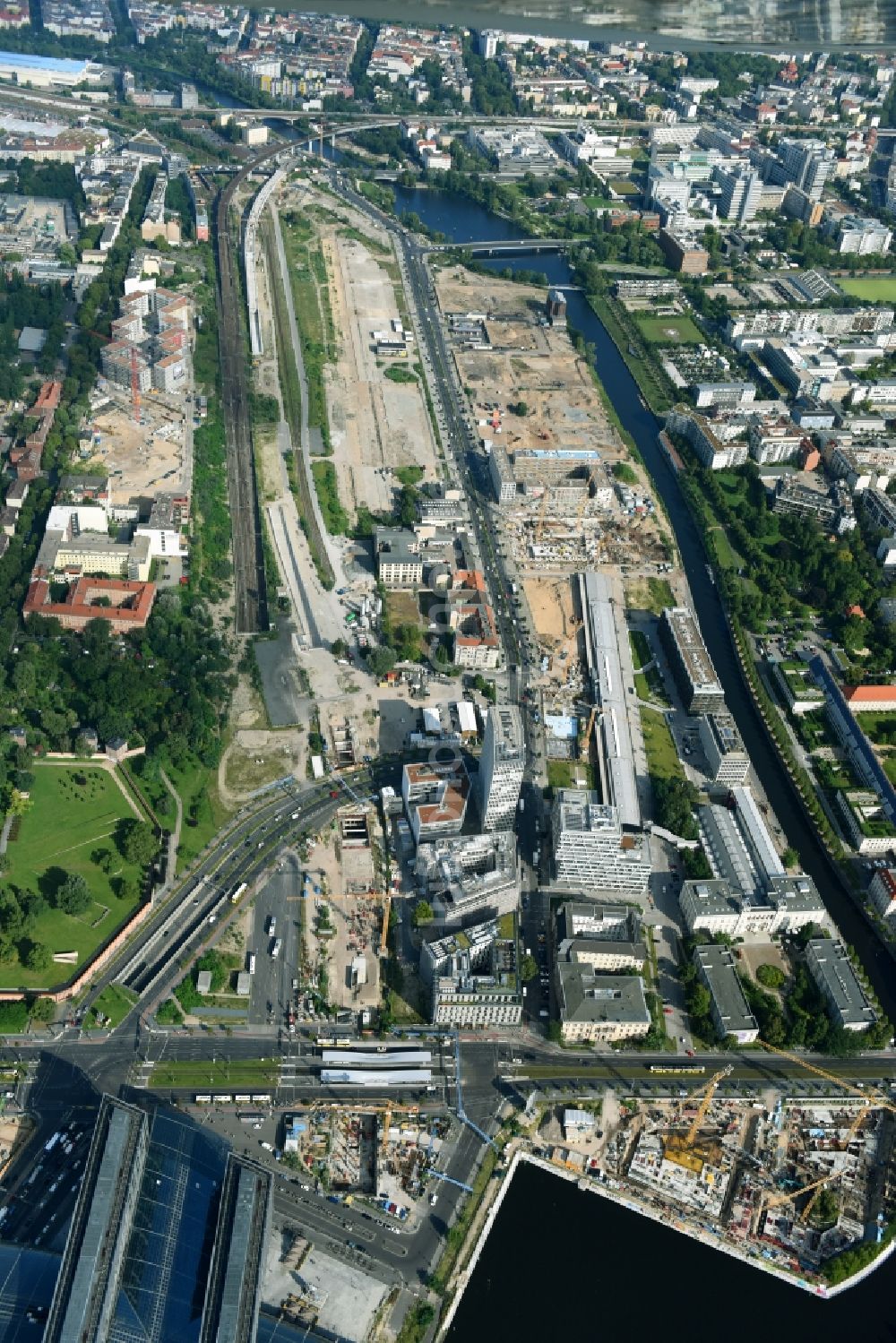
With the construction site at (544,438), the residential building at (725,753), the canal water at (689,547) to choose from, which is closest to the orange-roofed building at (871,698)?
the canal water at (689,547)

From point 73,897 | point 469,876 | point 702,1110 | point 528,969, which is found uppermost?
point 469,876

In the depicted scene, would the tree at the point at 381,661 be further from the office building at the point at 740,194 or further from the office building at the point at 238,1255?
the office building at the point at 740,194

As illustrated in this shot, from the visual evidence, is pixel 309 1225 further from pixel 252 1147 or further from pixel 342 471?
pixel 342 471

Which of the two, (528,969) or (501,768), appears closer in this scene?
(528,969)

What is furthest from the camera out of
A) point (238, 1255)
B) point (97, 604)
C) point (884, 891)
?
point (97, 604)

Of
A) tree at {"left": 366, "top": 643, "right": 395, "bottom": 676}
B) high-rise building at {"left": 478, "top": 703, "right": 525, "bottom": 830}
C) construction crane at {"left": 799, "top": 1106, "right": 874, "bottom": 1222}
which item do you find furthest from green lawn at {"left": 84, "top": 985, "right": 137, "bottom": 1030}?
construction crane at {"left": 799, "top": 1106, "right": 874, "bottom": 1222}

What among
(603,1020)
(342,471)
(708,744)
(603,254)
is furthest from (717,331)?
(603,1020)

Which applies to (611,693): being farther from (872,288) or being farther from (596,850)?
(872,288)

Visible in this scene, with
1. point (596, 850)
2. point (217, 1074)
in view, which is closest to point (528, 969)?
point (596, 850)
